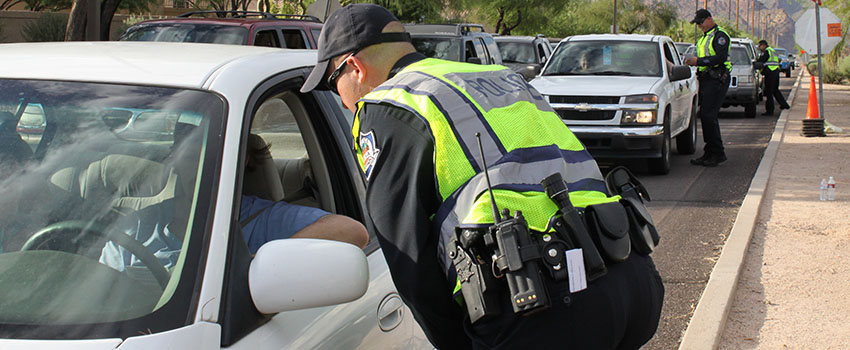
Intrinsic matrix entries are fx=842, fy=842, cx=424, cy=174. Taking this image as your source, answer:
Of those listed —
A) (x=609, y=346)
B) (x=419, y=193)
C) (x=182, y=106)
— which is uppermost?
(x=182, y=106)

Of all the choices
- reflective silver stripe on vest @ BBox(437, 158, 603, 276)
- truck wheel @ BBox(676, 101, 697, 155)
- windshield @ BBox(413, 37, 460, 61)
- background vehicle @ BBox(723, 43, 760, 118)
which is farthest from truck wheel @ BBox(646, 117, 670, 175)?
background vehicle @ BBox(723, 43, 760, 118)

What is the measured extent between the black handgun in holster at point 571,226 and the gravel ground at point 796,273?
2.93m

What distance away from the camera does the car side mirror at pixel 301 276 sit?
1.86 m

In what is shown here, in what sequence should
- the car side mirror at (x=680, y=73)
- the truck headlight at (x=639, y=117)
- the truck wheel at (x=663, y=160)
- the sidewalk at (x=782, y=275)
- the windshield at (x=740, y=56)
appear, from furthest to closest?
the windshield at (x=740, y=56) → the car side mirror at (x=680, y=73) → the truck wheel at (x=663, y=160) → the truck headlight at (x=639, y=117) → the sidewalk at (x=782, y=275)

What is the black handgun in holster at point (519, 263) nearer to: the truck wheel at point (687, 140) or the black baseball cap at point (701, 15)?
the black baseball cap at point (701, 15)

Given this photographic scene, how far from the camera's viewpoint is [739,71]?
798 inches

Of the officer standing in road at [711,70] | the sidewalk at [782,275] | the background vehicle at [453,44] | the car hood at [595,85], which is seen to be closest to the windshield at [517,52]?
the background vehicle at [453,44]

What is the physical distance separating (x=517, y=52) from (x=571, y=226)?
1680 cm

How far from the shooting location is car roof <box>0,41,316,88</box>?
2.24 metres

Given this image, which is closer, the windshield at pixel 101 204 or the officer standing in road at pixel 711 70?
the windshield at pixel 101 204

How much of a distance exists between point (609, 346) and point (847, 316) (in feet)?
11.5

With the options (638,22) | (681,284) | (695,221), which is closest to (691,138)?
(695,221)

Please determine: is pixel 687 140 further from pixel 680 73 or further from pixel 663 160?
pixel 663 160

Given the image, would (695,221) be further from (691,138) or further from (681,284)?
(691,138)
